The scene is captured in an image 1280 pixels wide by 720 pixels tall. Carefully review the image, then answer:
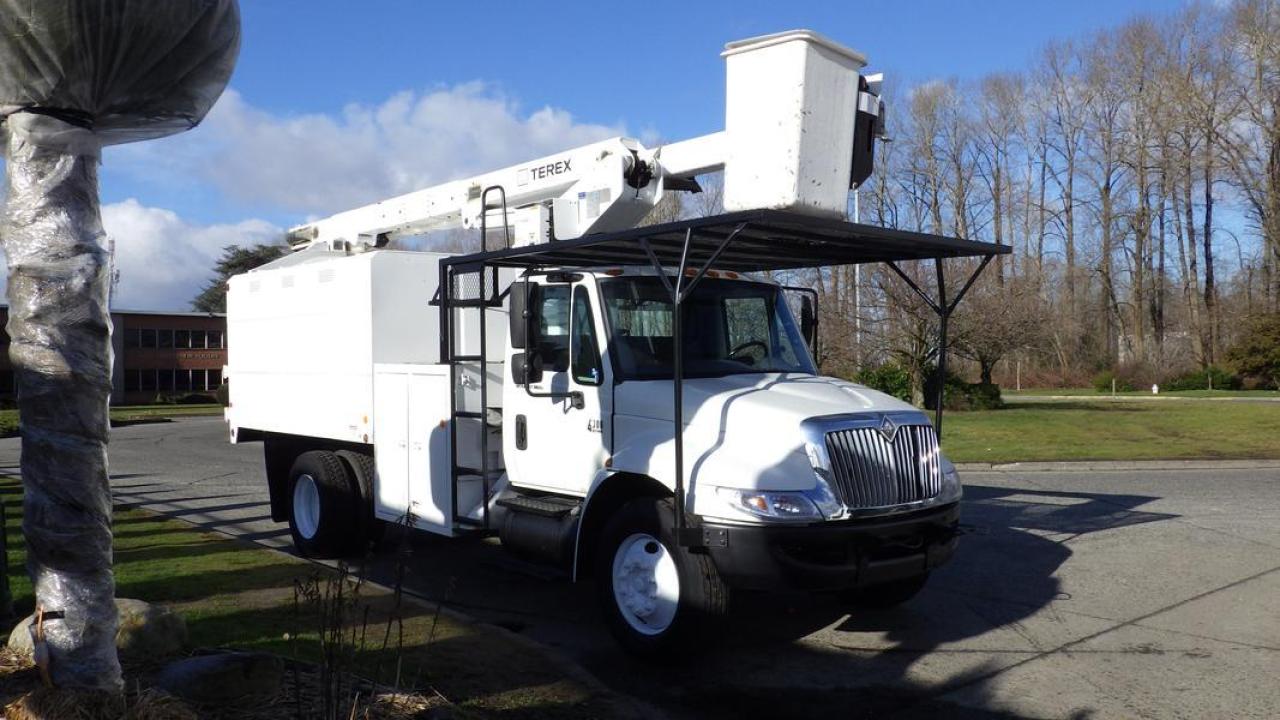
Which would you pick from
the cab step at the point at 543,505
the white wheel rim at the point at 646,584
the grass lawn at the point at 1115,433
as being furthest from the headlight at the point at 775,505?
the grass lawn at the point at 1115,433

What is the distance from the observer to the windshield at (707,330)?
730cm

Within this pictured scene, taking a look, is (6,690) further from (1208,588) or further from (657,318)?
(1208,588)

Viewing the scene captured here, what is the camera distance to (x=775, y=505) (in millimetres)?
6035

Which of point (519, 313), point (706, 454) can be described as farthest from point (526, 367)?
point (706, 454)

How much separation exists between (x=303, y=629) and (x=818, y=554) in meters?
3.36

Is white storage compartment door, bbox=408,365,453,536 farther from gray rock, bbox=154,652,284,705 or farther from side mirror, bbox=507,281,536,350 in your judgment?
gray rock, bbox=154,652,284,705

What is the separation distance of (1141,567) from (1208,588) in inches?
31.6

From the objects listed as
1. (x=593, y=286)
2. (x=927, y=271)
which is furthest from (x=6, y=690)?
(x=927, y=271)

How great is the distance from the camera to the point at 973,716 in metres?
5.56

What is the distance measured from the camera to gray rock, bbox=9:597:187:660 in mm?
5484

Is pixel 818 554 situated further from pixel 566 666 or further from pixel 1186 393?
pixel 1186 393

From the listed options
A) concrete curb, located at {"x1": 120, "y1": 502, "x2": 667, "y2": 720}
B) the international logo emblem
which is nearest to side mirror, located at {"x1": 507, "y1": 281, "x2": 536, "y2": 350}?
concrete curb, located at {"x1": 120, "y1": 502, "x2": 667, "y2": 720}

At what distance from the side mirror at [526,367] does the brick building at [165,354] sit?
4958 cm

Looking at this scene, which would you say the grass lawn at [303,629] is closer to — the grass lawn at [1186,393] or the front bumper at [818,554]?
the front bumper at [818,554]
